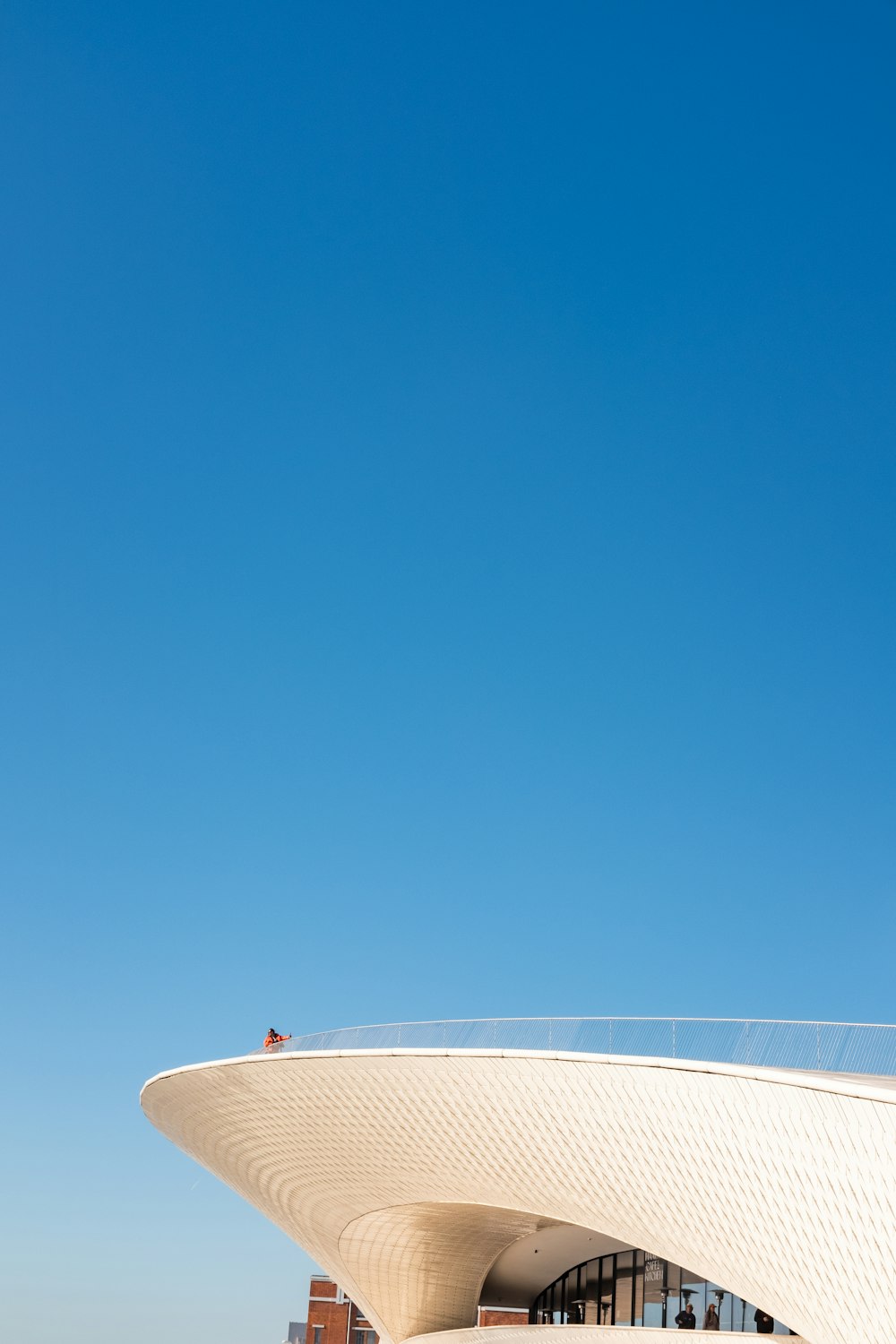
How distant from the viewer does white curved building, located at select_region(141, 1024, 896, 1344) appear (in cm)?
2184

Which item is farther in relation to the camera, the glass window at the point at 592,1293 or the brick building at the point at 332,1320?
the brick building at the point at 332,1320

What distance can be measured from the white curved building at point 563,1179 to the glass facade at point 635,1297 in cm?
7

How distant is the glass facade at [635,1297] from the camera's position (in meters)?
32.6

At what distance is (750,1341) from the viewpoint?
90.3 feet

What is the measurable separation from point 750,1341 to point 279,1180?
49.6 ft

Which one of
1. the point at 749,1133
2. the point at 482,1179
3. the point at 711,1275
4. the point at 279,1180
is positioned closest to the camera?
the point at 749,1133

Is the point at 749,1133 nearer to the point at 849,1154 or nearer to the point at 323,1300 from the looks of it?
the point at 849,1154

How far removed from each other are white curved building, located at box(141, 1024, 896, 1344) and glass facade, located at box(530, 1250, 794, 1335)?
0.24ft

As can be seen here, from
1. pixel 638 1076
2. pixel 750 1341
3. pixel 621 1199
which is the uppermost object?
pixel 638 1076

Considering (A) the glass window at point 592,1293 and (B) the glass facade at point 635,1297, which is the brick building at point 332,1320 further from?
(A) the glass window at point 592,1293

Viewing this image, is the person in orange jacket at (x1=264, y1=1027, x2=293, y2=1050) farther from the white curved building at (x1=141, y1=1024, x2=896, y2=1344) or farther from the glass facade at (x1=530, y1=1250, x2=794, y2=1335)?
the glass facade at (x1=530, y1=1250, x2=794, y2=1335)

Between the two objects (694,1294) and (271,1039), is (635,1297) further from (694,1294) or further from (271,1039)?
(271,1039)

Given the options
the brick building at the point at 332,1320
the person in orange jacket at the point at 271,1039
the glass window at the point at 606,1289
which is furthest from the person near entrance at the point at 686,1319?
the brick building at the point at 332,1320

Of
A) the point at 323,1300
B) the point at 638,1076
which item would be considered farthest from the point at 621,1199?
the point at 323,1300
